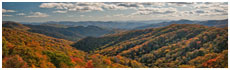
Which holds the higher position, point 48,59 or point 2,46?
point 2,46

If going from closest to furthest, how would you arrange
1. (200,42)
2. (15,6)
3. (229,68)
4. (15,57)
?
(15,57), (229,68), (15,6), (200,42)

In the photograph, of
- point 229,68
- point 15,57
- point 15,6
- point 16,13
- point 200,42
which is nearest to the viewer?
point 15,57

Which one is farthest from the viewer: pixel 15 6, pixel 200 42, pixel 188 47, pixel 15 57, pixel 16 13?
pixel 200 42

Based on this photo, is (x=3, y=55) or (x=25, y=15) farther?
(x=25, y=15)

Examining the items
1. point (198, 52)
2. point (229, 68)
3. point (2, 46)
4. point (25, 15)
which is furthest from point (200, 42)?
point (2, 46)

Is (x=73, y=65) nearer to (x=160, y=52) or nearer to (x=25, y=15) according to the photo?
(x=25, y=15)

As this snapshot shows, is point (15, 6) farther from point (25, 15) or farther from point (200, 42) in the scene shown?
point (200, 42)

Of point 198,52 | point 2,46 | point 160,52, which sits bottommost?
point 160,52

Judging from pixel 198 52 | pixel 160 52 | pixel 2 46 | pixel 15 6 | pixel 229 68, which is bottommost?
pixel 160 52

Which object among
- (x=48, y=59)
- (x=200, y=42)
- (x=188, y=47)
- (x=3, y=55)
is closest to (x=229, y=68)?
(x=48, y=59)
